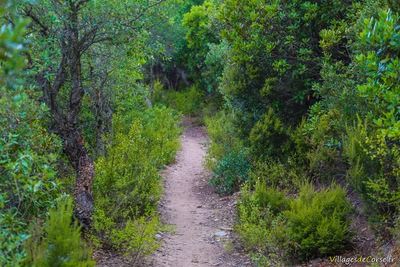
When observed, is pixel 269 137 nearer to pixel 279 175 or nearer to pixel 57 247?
pixel 279 175

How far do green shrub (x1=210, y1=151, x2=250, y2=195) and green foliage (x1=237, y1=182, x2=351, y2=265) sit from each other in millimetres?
2783

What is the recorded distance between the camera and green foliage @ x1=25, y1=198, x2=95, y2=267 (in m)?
4.49

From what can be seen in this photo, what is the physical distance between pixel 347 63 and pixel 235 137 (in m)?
3.62

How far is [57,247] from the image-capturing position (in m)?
4.57

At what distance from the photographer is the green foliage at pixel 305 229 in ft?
21.1

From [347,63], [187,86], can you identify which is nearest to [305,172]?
[347,63]

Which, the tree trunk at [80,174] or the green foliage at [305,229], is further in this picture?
the tree trunk at [80,174]

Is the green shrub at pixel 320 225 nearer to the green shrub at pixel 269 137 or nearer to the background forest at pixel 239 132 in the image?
the background forest at pixel 239 132

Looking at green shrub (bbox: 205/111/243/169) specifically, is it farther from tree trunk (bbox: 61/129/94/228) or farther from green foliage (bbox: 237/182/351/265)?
tree trunk (bbox: 61/129/94/228)

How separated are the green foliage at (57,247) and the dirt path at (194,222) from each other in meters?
2.44

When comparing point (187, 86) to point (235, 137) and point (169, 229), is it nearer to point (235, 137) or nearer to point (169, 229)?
point (235, 137)

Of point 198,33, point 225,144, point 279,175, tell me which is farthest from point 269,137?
point 198,33

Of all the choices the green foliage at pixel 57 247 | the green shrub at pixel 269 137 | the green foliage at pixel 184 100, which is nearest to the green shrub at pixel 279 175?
the green shrub at pixel 269 137

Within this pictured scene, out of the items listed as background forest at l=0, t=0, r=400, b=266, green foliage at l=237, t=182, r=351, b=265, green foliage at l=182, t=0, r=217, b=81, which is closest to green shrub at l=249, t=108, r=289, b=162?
background forest at l=0, t=0, r=400, b=266
